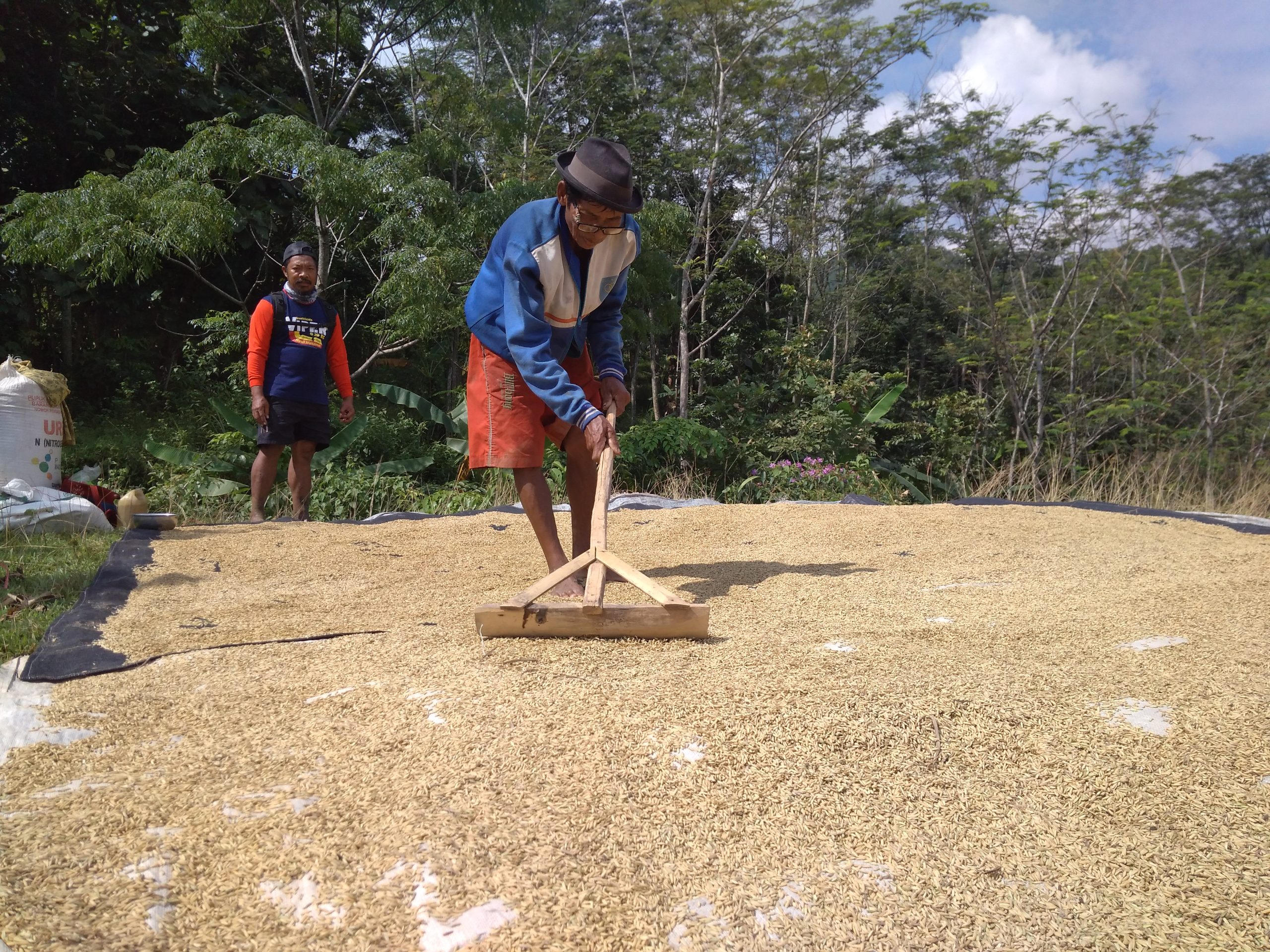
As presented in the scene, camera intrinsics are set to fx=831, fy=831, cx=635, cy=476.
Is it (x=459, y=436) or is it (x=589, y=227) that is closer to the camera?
(x=589, y=227)

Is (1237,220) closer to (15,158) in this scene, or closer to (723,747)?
(723,747)

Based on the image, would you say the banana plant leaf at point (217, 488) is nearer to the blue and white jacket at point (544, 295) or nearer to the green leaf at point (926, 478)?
the blue and white jacket at point (544, 295)

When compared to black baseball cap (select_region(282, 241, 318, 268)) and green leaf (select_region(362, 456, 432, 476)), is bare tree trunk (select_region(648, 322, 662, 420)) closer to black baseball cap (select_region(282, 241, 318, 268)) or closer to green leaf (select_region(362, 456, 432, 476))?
green leaf (select_region(362, 456, 432, 476))

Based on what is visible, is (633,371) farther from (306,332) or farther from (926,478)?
(306,332)

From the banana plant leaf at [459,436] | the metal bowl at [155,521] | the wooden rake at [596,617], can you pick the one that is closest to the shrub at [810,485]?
the banana plant leaf at [459,436]

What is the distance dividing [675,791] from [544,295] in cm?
152

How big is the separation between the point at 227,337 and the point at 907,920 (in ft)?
21.0

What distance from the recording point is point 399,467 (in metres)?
5.89

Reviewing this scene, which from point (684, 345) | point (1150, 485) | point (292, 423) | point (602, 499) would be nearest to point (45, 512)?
point (292, 423)

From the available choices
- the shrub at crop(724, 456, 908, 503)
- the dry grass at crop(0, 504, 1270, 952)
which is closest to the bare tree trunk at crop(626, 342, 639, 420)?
the shrub at crop(724, 456, 908, 503)

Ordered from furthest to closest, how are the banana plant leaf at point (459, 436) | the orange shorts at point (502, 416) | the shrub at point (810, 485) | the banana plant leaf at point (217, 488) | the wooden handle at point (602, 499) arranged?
the banana plant leaf at point (459, 436) → the shrub at point (810, 485) → the banana plant leaf at point (217, 488) → the orange shorts at point (502, 416) → the wooden handle at point (602, 499)

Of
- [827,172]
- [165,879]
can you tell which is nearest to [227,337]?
[165,879]

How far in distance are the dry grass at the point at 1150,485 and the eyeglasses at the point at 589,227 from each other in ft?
A: 14.3

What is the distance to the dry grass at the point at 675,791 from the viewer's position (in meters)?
1.01
